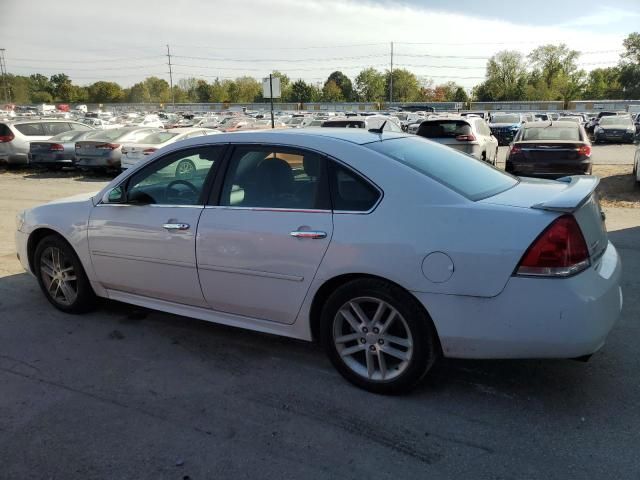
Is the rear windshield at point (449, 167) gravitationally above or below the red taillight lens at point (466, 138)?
above

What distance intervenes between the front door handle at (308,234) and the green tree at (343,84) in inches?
5402

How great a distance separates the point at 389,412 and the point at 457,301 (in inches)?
30.1

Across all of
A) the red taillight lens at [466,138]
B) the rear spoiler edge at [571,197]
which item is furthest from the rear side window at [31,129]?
the rear spoiler edge at [571,197]

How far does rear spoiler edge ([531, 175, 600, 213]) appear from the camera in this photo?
9.28 feet

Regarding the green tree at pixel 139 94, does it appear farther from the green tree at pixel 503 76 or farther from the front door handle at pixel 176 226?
the front door handle at pixel 176 226

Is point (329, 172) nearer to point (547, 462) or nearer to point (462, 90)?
point (547, 462)

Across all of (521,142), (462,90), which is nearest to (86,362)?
(521,142)

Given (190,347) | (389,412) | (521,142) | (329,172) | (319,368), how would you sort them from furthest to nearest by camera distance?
(521,142)
(190,347)
(319,368)
(329,172)
(389,412)

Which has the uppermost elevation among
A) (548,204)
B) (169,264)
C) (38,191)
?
(548,204)

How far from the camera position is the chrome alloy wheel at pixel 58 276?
15.2 feet

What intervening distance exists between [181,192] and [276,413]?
1.79 metres

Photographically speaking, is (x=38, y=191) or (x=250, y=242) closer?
(x=250, y=242)

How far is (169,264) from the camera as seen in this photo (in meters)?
3.88

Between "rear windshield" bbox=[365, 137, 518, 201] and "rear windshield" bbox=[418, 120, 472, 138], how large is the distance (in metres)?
10.1
